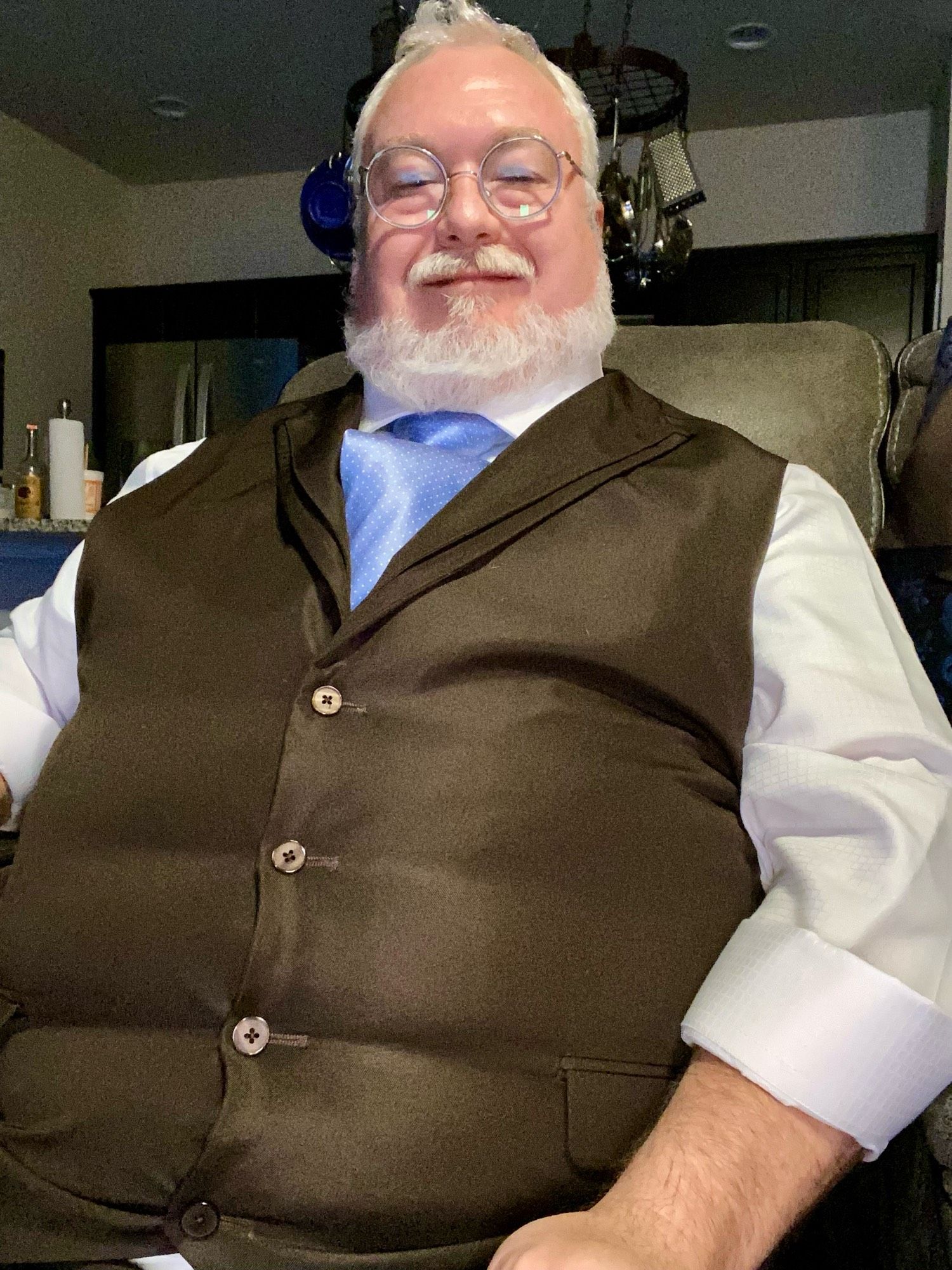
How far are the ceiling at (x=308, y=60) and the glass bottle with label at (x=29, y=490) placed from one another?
144cm

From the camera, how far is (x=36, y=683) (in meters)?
0.94

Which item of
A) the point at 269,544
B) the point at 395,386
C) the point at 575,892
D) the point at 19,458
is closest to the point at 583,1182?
the point at 575,892

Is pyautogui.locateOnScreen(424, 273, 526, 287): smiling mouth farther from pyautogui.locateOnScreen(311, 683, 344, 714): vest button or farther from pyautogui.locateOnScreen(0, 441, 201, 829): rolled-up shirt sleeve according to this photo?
pyautogui.locateOnScreen(311, 683, 344, 714): vest button

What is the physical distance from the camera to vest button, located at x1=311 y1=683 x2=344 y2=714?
0.68m

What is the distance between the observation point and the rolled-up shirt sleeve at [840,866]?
0.55 m

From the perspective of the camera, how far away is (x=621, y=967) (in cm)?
65

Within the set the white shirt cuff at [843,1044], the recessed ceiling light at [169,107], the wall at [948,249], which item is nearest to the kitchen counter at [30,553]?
the white shirt cuff at [843,1044]

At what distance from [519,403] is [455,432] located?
0.25ft

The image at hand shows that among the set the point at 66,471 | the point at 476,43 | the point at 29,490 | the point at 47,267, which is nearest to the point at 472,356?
the point at 476,43

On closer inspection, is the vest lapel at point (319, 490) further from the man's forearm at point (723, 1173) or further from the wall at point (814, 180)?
the wall at point (814, 180)

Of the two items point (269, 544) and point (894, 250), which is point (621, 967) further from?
point (894, 250)

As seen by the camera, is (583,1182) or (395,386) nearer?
(583,1182)

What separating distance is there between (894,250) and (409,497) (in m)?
3.19

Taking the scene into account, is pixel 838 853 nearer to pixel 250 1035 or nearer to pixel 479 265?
pixel 250 1035
